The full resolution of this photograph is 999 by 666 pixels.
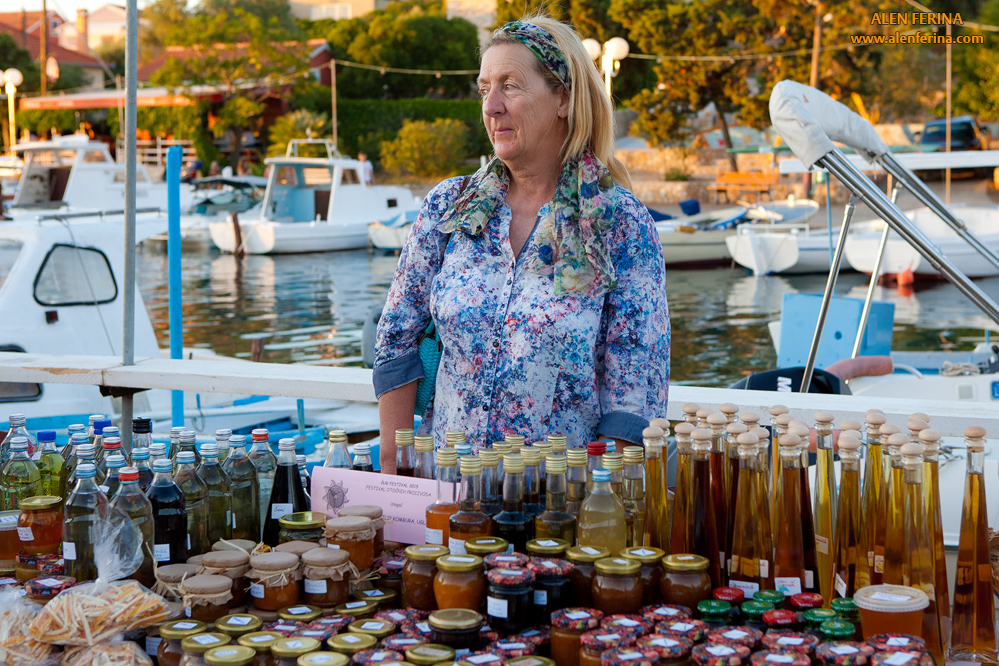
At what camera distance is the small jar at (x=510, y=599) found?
181cm

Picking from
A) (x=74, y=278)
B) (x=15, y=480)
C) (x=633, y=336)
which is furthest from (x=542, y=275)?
(x=74, y=278)

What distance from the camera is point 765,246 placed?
68.4ft

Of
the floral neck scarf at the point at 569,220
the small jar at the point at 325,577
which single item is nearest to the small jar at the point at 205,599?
the small jar at the point at 325,577

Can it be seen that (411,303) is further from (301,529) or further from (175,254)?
(175,254)

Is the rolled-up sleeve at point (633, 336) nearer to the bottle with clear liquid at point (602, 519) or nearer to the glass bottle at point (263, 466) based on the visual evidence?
the bottle with clear liquid at point (602, 519)

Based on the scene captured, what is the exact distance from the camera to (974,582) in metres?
1.88

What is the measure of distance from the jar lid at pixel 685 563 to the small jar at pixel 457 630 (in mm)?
350

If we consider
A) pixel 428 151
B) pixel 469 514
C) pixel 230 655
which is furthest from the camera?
pixel 428 151

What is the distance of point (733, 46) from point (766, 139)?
3.81 meters

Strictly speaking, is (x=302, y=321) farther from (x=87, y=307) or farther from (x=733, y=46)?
(x=733, y=46)

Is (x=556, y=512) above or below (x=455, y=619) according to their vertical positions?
above

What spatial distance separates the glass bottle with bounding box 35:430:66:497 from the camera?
8.57 ft

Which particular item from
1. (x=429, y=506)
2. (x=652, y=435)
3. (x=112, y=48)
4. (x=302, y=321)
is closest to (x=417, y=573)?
(x=429, y=506)

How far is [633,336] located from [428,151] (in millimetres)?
33926
